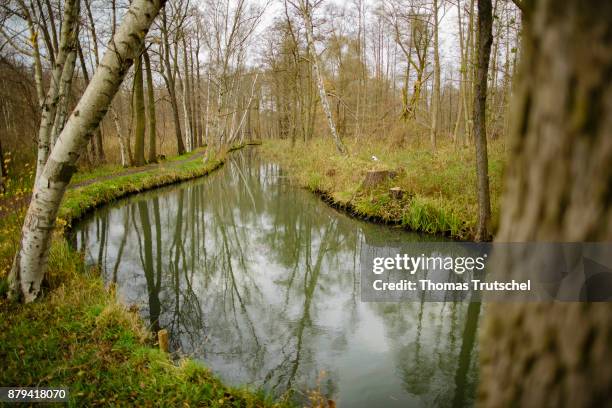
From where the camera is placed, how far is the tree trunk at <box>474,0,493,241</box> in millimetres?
5039

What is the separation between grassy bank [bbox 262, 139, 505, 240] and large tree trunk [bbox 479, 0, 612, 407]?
5.92 metres

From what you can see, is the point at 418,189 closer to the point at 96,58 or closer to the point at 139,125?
the point at 139,125

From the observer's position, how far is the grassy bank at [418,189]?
26.5ft

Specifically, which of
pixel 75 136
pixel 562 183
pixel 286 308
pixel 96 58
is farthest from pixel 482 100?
pixel 96 58

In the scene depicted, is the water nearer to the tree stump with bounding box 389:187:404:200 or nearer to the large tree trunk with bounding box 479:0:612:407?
the tree stump with bounding box 389:187:404:200

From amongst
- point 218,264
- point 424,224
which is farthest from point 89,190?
point 424,224

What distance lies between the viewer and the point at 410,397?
358cm

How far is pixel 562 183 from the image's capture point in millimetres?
614

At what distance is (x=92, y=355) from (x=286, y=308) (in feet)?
8.39

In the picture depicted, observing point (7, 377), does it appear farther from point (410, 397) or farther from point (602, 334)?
point (602, 334)

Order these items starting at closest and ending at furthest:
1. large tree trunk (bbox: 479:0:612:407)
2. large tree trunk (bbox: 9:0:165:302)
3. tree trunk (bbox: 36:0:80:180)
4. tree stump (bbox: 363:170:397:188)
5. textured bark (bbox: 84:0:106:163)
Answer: large tree trunk (bbox: 479:0:612:407)
large tree trunk (bbox: 9:0:165:302)
tree trunk (bbox: 36:0:80:180)
tree stump (bbox: 363:170:397:188)
textured bark (bbox: 84:0:106:163)

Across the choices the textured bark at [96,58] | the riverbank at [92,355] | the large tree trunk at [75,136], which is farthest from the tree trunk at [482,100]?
the textured bark at [96,58]

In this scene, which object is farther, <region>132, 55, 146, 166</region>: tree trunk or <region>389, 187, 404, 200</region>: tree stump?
<region>132, 55, 146, 166</region>: tree trunk

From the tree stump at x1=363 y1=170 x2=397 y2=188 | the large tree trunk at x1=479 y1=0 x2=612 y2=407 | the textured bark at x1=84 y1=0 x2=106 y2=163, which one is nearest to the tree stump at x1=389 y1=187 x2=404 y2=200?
the tree stump at x1=363 y1=170 x2=397 y2=188
